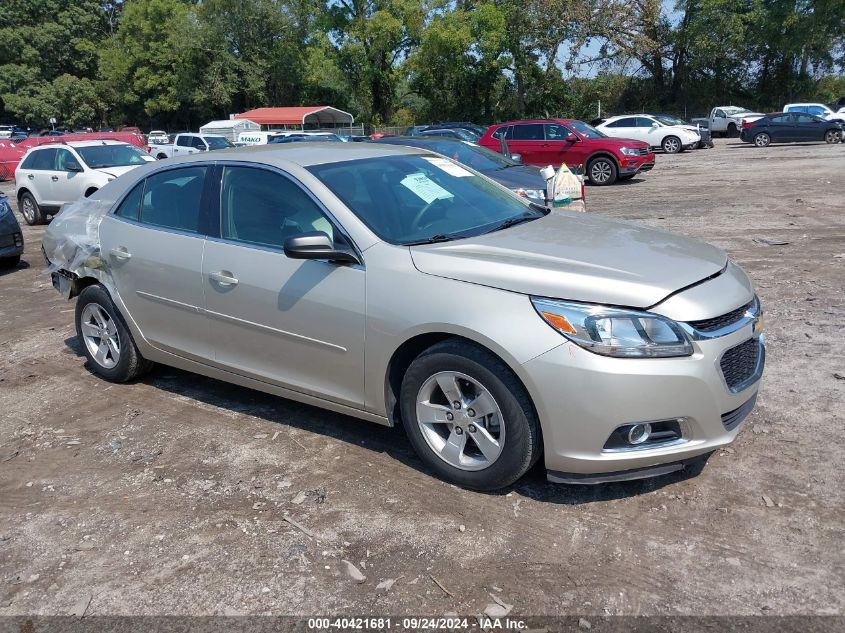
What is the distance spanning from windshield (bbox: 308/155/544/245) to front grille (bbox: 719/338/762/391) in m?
1.48

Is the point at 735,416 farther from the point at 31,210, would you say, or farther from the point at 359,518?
the point at 31,210

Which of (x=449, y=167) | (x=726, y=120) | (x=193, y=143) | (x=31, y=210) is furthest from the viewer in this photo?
(x=726, y=120)

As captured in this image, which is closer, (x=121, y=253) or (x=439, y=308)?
(x=439, y=308)

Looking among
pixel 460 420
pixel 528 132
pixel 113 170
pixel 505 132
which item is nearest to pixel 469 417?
pixel 460 420

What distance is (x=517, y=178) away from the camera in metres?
11.3

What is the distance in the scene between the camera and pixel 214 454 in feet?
14.3

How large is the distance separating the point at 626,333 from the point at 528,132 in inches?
684

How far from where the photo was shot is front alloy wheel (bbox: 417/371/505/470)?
11.7 feet

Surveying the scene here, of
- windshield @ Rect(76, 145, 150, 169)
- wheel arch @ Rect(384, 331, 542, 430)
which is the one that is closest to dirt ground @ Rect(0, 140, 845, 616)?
wheel arch @ Rect(384, 331, 542, 430)

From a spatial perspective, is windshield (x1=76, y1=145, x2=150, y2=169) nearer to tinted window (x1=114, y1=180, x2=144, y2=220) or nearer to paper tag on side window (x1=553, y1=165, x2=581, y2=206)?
paper tag on side window (x1=553, y1=165, x2=581, y2=206)

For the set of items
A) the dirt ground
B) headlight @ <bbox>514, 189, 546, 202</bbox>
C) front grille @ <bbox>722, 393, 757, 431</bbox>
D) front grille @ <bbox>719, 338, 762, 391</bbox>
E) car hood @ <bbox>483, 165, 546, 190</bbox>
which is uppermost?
car hood @ <bbox>483, 165, 546, 190</bbox>

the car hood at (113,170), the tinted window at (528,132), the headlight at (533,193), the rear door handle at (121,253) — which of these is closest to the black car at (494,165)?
the headlight at (533,193)

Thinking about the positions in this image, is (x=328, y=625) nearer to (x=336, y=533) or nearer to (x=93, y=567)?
(x=336, y=533)

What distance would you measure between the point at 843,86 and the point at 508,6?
22.1 meters
